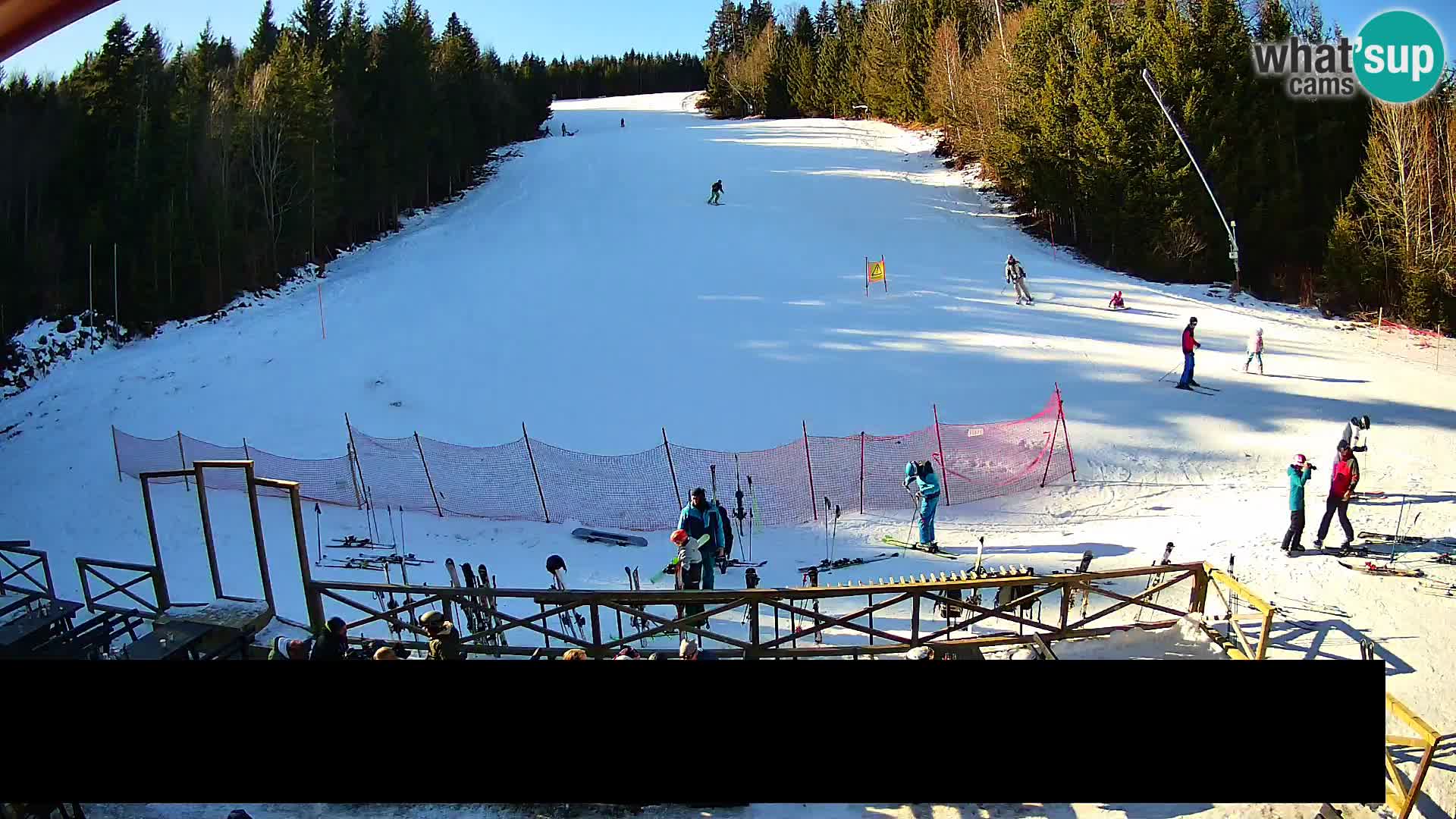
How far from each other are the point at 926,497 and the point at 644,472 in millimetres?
5062

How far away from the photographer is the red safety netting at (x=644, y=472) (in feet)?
45.8

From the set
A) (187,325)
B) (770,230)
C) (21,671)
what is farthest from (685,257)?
(21,671)

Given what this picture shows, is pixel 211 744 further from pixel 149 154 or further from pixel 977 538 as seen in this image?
pixel 149 154

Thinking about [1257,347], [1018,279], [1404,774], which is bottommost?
[1404,774]

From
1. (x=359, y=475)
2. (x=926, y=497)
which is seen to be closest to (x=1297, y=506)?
(x=926, y=497)

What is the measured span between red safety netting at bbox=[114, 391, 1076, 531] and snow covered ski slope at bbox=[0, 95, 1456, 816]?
51cm

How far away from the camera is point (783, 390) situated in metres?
18.2

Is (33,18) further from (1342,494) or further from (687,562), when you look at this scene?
(1342,494)

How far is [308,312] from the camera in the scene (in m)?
24.5

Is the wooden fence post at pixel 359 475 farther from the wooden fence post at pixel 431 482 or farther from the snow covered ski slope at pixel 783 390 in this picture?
the wooden fence post at pixel 431 482

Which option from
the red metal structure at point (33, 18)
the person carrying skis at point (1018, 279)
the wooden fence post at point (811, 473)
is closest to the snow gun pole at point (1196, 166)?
the person carrying skis at point (1018, 279)

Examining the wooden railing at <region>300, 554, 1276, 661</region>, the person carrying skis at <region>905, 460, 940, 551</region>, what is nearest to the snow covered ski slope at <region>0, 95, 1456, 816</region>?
the person carrying skis at <region>905, 460, 940, 551</region>

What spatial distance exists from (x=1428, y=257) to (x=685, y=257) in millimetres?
20294

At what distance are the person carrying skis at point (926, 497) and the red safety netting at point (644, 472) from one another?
1.68 meters
